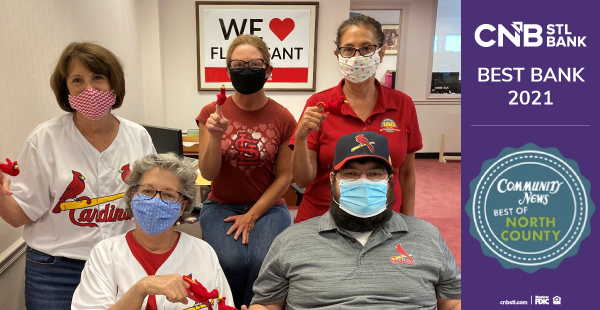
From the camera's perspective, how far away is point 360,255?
150 centimetres

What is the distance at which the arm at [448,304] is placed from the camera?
153 centimetres

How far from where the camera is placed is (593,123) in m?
0.54

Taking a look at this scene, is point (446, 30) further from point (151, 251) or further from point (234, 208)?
point (151, 251)

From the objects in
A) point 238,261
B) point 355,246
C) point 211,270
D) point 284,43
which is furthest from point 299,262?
point 284,43

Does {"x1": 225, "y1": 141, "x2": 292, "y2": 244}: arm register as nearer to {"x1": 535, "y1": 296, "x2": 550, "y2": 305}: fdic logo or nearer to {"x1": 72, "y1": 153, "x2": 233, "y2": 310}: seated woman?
{"x1": 72, "y1": 153, "x2": 233, "y2": 310}: seated woman

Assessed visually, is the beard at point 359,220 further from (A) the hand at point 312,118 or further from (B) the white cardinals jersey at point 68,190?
(B) the white cardinals jersey at point 68,190

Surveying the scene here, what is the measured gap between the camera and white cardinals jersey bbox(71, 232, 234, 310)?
1.39m

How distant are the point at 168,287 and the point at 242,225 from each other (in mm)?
758

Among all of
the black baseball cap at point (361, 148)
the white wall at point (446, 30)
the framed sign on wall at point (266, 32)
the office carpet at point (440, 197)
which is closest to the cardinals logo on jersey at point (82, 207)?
the black baseball cap at point (361, 148)

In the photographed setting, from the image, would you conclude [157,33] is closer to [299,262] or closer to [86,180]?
[86,180]

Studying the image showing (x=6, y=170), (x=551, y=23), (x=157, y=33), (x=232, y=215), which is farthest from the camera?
(x=157, y=33)

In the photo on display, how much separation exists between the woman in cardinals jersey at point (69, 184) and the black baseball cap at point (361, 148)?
0.92m

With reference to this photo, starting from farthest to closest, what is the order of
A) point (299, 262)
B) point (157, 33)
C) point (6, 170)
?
point (157, 33), point (299, 262), point (6, 170)

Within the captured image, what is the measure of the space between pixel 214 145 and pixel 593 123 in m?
1.54
